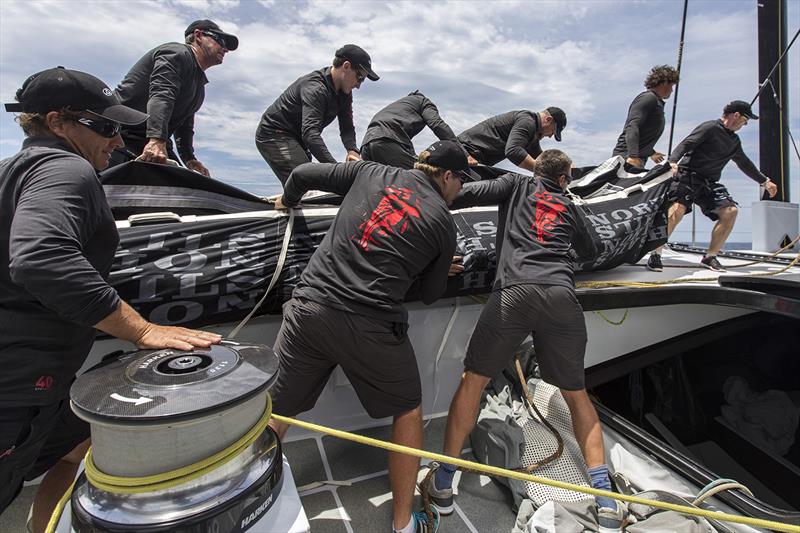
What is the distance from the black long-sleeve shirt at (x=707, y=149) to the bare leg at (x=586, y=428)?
10.5 feet

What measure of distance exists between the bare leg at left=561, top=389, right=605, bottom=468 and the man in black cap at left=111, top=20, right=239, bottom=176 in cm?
261

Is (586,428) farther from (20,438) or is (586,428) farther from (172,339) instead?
(20,438)

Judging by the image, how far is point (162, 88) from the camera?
2748 mm

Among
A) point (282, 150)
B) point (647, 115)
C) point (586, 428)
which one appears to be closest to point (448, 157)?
point (586, 428)

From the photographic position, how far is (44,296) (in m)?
1.13

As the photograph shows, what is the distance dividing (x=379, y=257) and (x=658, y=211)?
3010 millimetres

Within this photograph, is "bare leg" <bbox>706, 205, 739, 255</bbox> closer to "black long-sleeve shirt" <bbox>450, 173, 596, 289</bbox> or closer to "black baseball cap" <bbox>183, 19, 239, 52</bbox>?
"black long-sleeve shirt" <bbox>450, 173, 596, 289</bbox>

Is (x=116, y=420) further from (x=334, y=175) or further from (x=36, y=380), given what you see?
(x=334, y=175)

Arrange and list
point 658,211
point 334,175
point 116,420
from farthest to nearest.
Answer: point 658,211 < point 334,175 < point 116,420

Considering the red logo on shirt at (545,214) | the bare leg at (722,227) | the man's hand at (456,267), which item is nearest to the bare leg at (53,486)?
the man's hand at (456,267)

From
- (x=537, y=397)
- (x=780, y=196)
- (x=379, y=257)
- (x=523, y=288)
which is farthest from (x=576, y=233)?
(x=780, y=196)

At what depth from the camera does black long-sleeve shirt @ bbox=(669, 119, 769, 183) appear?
4.44m

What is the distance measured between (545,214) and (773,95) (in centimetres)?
621

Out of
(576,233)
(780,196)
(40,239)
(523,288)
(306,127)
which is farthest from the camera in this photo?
(780,196)
